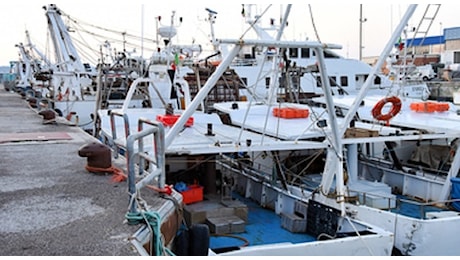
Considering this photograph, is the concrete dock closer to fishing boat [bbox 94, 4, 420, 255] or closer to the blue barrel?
fishing boat [bbox 94, 4, 420, 255]

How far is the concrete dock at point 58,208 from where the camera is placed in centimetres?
374

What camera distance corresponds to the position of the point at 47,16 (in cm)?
2175

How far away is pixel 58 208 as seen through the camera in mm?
4844

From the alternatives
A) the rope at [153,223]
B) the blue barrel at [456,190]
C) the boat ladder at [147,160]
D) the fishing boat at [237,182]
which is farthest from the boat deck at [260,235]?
the rope at [153,223]

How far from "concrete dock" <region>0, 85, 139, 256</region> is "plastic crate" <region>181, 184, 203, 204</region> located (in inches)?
84.0

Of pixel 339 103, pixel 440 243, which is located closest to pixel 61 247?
pixel 440 243

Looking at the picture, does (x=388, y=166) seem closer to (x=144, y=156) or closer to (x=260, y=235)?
(x=260, y=235)

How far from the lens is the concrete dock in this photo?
374 centimetres

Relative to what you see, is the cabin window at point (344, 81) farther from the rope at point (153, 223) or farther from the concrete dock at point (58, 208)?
the rope at point (153, 223)

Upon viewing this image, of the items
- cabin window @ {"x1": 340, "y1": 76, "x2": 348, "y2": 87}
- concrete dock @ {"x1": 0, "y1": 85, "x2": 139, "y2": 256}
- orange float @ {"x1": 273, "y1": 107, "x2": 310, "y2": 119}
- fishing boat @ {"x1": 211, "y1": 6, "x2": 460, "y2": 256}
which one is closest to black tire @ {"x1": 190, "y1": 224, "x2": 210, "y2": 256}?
concrete dock @ {"x1": 0, "y1": 85, "x2": 139, "y2": 256}

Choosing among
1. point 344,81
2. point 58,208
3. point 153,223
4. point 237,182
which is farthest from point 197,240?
point 344,81

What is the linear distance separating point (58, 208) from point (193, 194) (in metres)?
4.11

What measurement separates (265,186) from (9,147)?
533 cm

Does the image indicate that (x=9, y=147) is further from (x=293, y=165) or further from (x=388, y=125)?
(x=388, y=125)
